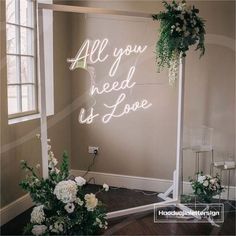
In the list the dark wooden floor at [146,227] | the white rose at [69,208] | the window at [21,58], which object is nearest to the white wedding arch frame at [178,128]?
the dark wooden floor at [146,227]

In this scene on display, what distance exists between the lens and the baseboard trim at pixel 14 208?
9.52ft

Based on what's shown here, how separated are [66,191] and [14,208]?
1.13 m

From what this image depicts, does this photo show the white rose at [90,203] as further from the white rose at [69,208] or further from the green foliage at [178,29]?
the green foliage at [178,29]

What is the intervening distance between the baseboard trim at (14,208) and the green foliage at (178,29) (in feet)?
6.43

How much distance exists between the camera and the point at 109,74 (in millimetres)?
3371

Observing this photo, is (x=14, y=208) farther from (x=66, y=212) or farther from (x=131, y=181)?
(x=131, y=181)

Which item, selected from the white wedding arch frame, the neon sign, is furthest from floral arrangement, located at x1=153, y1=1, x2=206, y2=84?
the neon sign

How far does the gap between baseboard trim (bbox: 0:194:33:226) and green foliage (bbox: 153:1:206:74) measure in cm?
196

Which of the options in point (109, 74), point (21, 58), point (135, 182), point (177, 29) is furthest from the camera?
point (135, 182)

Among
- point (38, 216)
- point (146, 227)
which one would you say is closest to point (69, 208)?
point (38, 216)

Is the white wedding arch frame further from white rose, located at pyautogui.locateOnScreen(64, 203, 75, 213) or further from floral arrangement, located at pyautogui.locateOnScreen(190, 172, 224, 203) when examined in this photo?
white rose, located at pyautogui.locateOnScreen(64, 203, 75, 213)

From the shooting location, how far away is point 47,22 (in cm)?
324

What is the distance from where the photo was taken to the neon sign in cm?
303

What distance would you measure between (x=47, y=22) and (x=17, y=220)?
1950mm
